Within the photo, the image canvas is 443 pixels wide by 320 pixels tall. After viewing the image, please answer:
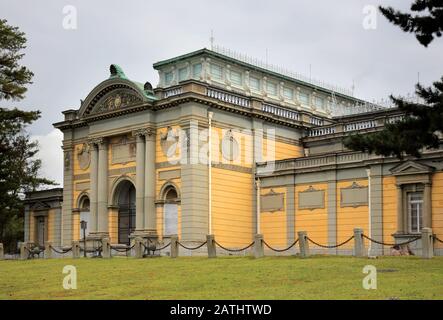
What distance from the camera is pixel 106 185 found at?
164ft

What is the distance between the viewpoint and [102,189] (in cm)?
4978

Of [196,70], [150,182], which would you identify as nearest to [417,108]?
[150,182]

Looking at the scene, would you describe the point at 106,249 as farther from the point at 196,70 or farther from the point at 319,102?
the point at 319,102

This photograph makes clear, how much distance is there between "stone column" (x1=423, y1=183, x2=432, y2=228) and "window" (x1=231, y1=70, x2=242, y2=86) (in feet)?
58.2

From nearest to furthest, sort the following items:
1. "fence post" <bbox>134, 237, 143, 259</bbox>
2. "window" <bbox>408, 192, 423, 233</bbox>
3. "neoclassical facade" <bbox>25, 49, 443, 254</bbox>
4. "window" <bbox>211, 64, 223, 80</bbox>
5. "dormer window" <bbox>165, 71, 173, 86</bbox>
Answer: "window" <bbox>408, 192, 423, 233</bbox>
"fence post" <bbox>134, 237, 143, 259</bbox>
"neoclassical facade" <bbox>25, 49, 443, 254</bbox>
"window" <bbox>211, 64, 223, 80</bbox>
"dormer window" <bbox>165, 71, 173, 86</bbox>

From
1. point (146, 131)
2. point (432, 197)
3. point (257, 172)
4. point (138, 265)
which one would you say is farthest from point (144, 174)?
point (432, 197)

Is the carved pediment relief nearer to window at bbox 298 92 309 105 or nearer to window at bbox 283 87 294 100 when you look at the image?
window at bbox 283 87 294 100

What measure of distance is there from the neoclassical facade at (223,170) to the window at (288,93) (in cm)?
375

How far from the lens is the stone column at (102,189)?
4944cm

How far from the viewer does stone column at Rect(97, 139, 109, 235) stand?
4944 cm

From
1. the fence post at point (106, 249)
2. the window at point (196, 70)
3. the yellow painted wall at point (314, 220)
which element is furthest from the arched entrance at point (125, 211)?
the yellow painted wall at point (314, 220)

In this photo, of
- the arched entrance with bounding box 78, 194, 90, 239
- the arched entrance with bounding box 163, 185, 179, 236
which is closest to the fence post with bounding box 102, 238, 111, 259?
the arched entrance with bounding box 163, 185, 179, 236

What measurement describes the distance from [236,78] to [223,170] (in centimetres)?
959
